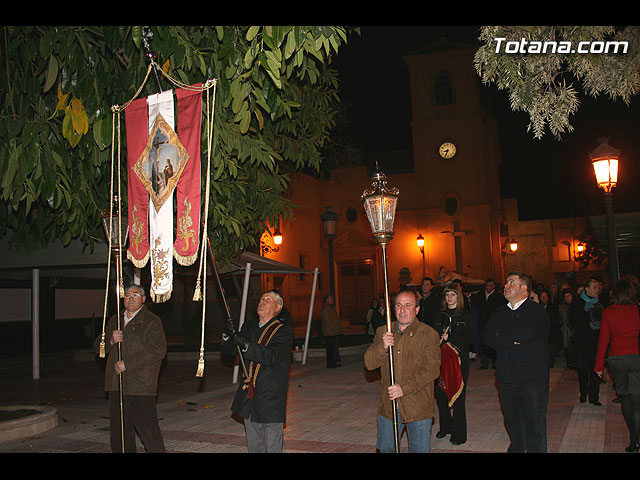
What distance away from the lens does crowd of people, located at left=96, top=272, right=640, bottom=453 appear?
16.7 ft

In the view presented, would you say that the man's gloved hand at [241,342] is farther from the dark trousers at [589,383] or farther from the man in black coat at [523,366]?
the dark trousers at [589,383]

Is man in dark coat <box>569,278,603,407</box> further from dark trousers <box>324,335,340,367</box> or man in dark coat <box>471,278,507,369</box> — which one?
dark trousers <box>324,335,340,367</box>

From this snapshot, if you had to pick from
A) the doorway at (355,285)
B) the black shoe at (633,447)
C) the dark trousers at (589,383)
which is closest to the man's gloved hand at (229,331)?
the black shoe at (633,447)

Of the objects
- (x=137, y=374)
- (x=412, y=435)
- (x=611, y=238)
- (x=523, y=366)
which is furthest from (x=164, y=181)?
(x=611, y=238)

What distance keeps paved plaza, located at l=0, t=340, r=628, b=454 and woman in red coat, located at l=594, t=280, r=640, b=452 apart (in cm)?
45

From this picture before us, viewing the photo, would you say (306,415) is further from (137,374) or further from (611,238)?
(611,238)

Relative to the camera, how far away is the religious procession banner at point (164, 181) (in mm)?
5023

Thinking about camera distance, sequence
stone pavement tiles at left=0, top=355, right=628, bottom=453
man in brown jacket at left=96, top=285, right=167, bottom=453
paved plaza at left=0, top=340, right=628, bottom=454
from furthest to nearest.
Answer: paved plaza at left=0, top=340, right=628, bottom=454, stone pavement tiles at left=0, top=355, right=628, bottom=453, man in brown jacket at left=96, top=285, right=167, bottom=453

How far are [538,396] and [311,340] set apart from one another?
16.2 meters

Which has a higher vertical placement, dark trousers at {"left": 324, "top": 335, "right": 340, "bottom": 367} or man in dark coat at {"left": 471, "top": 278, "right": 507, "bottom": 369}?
man in dark coat at {"left": 471, "top": 278, "right": 507, "bottom": 369}

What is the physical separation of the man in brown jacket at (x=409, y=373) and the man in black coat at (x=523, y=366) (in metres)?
1.07

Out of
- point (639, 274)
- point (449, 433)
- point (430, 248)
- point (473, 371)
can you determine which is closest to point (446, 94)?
point (430, 248)

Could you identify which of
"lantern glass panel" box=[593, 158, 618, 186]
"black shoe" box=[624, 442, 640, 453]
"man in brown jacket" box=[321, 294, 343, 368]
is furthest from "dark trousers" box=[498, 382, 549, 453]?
"man in brown jacket" box=[321, 294, 343, 368]

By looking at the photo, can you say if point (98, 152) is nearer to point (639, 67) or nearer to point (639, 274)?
point (639, 67)
